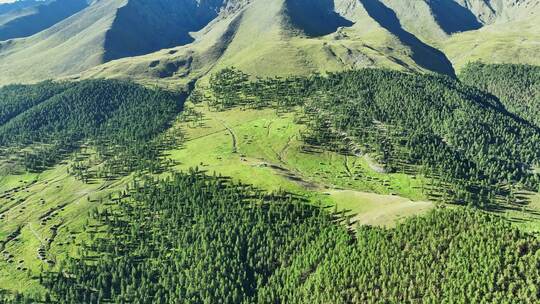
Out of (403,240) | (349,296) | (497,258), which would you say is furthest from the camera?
(403,240)

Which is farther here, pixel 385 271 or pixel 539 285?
pixel 385 271

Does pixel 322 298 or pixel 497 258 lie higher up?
pixel 497 258

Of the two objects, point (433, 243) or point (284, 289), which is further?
point (284, 289)

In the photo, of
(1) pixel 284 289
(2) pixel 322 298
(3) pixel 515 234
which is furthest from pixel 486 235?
(1) pixel 284 289

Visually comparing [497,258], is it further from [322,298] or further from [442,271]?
[322,298]

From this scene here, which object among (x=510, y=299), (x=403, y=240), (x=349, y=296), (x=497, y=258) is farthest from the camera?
(x=403, y=240)

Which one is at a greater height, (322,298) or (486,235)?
(486,235)

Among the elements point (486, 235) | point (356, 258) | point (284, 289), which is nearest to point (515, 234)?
point (486, 235)

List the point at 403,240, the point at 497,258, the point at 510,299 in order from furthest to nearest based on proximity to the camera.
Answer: the point at 403,240, the point at 497,258, the point at 510,299

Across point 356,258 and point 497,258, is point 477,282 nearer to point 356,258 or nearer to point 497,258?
point 497,258
